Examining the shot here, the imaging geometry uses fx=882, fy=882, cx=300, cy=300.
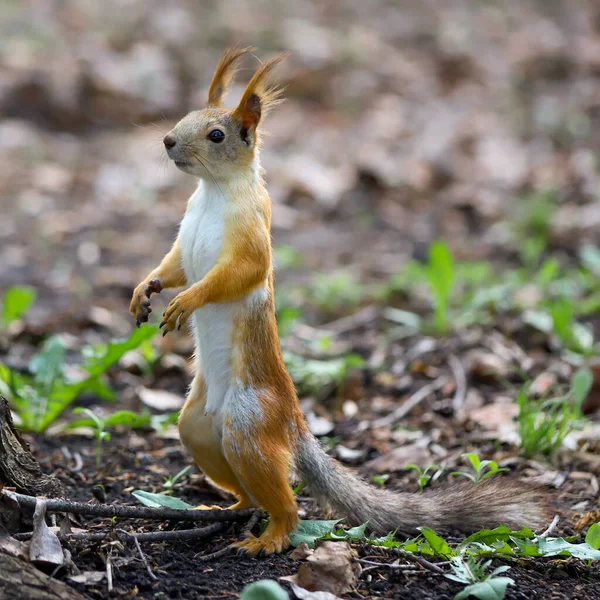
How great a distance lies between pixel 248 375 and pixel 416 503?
76cm

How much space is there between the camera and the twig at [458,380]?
4625mm

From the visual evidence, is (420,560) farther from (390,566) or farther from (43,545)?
(43,545)

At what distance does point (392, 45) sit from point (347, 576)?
10574 millimetres

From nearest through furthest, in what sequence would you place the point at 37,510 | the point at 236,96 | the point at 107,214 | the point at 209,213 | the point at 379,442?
1. the point at 37,510
2. the point at 209,213
3. the point at 379,442
4. the point at 107,214
5. the point at 236,96

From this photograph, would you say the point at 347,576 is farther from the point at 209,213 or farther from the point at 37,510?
the point at 209,213

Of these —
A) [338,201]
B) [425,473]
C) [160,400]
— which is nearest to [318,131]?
[338,201]

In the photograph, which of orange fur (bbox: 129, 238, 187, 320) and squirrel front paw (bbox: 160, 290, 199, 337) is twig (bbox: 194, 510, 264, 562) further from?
orange fur (bbox: 129, 238, 187, 320)

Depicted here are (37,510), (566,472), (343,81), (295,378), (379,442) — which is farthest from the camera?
(343,81)

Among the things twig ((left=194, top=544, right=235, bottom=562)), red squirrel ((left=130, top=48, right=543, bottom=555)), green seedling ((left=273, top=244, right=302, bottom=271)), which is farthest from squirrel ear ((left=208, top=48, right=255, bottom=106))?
green seedling ((left=273, top=244, right=302, bottom=271))

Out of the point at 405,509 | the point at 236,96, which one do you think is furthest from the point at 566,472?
the point at 236,96

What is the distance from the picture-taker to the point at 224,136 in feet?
10.3

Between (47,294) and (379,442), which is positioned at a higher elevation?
(47,294)

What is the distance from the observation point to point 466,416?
4.45 metres

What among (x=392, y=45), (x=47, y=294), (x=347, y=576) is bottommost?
(x=347, y=576)
